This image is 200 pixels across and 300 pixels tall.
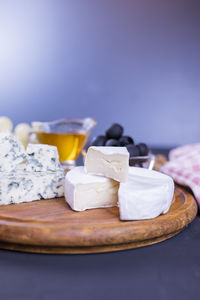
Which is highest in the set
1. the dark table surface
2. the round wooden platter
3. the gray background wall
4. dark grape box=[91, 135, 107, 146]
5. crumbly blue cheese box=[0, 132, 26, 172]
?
the gray background wall

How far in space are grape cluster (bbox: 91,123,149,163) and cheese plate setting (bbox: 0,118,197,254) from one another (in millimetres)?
252

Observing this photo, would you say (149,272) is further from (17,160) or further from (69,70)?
(69,70)

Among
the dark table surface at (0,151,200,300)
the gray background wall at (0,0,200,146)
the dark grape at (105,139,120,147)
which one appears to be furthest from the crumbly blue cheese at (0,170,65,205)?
the gray background wall at (0,0,200,146)

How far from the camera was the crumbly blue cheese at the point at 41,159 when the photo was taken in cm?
114

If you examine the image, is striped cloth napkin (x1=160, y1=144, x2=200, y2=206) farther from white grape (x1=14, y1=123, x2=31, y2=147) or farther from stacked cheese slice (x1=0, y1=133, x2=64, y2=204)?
white grape (x1=14, y1=123, x2=31, y2=147)

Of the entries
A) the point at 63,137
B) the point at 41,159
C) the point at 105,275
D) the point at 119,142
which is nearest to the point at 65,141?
the point at 63,137

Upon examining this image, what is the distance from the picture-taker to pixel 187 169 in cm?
145

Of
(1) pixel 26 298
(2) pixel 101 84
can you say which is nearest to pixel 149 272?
(1) pixel 26 298

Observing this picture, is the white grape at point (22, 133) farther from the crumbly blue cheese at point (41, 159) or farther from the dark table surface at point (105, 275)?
the dark table surface at point (105, 275)

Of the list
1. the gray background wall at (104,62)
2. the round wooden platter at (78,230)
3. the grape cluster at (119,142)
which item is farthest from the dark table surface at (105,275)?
the gray background wall at (104,62)

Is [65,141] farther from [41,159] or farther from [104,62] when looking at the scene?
[104,62]

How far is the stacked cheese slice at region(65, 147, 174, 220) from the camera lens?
916 mm

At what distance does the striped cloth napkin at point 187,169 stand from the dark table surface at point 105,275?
405 millimetres

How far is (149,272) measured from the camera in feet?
2.52
